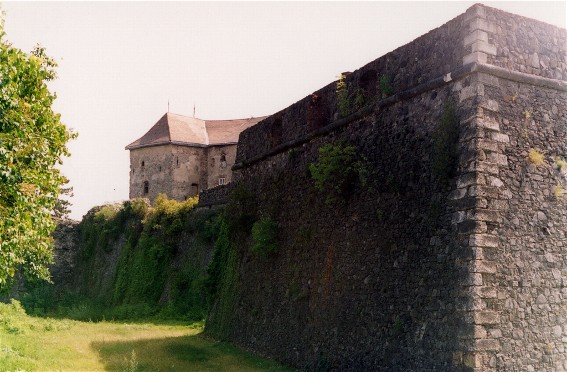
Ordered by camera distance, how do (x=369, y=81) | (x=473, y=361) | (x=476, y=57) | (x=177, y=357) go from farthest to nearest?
(x=177, y=357)
(x=369, y=81)
(x=476, y=57)
(x=473, y=361)

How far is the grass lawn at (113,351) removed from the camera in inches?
476

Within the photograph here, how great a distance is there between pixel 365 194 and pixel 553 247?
332 cm

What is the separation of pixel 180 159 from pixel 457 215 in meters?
34.6

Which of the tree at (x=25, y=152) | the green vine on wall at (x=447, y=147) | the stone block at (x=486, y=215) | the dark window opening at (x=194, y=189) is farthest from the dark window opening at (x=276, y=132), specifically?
the dark window opening at (x=194, y=189)

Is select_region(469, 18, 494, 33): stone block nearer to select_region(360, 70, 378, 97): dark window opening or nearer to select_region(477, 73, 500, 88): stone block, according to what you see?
select_region(477, 73, 500, 88): stone block

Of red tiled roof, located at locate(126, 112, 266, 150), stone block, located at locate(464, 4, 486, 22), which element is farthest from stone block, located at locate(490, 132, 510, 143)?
red tiled roof, located at locate(126, 112, 266, 150)

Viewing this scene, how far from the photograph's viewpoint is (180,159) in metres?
41.9

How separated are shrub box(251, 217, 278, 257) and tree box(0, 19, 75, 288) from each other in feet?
17.1

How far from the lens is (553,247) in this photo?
30.0 feet

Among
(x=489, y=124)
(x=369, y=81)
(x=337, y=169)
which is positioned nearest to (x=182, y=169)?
(x=337, y=169)

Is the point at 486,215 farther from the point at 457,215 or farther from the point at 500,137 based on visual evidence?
the point at 500,137

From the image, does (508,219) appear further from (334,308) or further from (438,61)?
(334,308)

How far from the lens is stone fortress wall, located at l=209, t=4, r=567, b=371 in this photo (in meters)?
8.52

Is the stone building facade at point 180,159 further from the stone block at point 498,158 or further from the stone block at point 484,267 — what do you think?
the stone block at point 484,267
